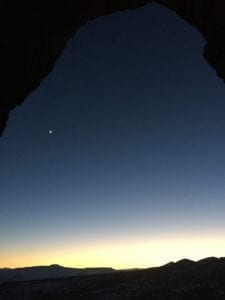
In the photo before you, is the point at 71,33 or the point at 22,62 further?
the point at 71,33

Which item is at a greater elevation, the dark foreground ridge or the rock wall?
the rock wall

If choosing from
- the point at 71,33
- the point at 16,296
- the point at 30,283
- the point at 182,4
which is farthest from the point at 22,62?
the point at 30,283

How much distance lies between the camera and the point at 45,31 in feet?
92.7

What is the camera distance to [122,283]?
172 ft

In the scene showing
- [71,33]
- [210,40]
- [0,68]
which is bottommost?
[0,68]

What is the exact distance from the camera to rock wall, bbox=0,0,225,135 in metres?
25.6

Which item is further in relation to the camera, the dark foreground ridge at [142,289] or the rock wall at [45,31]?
the dark foreground ridge at [142,289]

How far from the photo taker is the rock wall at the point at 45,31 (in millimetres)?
25578

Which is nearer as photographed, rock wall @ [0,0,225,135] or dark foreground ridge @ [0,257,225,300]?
rock wall @ [0,0,225,135]

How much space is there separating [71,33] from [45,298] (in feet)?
107

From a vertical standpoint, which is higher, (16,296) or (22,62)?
(22,62)

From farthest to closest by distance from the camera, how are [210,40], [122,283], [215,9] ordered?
[122,283] → [210,40] → [215,9]

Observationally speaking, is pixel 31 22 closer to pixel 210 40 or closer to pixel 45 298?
pixel 210 40

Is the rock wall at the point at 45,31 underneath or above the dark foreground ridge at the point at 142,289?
above
